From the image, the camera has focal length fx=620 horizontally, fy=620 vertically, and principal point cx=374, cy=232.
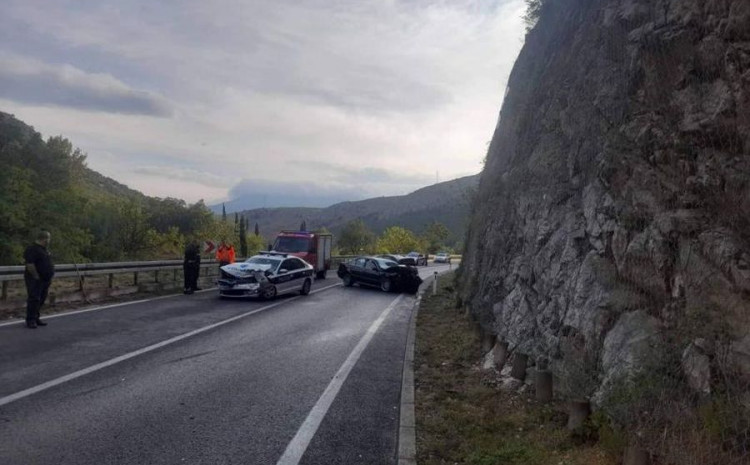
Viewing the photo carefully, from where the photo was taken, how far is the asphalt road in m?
5.72

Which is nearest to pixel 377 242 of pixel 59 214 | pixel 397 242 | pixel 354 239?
pixel 397 242

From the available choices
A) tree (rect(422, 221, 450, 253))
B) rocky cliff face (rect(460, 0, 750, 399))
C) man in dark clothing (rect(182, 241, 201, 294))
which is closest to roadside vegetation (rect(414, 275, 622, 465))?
rocky cliff face (rect(460, 0, 750, 399))

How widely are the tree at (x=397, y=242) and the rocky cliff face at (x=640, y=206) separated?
88038mm

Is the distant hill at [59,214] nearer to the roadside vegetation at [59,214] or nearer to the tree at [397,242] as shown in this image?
the roadside vegetation at [59,214]

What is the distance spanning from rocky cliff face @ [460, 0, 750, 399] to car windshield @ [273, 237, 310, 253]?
20287mm

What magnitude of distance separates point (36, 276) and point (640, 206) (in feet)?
35.2

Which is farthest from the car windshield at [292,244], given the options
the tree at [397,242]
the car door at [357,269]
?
the tree at [397,242]

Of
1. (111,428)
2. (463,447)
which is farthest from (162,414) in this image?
(463,447)

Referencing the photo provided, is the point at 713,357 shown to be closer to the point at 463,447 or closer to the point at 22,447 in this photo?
the point at 463,447

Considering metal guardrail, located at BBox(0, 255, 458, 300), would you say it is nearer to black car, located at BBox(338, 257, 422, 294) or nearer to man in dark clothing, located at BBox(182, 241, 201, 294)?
man in dark clothing, located at BBox(182, 241, 201, 294)

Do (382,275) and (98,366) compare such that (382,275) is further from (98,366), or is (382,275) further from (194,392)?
(194,392)

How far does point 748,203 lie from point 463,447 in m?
3.51

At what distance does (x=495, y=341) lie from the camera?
1029 cm

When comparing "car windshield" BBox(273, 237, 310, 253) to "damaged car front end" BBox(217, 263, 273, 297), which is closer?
"damaged car front end" BBox(217, 263, 273, 297)
